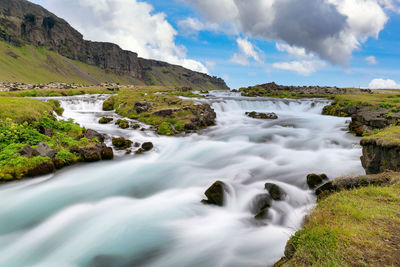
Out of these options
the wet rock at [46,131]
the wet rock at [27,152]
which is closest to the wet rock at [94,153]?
the wet rock at [27,152]

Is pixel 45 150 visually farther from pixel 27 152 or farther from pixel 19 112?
pixel 19 112

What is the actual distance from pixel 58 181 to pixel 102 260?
6.23 m

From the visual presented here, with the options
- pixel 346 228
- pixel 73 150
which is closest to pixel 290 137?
pixel 346 228

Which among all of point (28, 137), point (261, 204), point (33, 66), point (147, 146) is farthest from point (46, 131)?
point (33, 66)

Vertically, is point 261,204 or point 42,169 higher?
point 42,169

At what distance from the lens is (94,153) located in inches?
520

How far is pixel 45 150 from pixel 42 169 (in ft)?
4.14

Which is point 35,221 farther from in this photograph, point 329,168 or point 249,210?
point 329,168

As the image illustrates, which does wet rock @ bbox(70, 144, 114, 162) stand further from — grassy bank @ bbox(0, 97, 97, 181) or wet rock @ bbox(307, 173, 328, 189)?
wet rock @ bbox(307, 173, 328, 189)

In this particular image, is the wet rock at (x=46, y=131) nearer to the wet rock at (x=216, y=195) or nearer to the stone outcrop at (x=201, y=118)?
the stone outcrop at (x=201, y=118)

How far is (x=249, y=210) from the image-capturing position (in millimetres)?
8625

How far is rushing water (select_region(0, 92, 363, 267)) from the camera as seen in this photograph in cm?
656

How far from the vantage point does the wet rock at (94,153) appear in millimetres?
12867

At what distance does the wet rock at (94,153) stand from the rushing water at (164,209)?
52 cm
